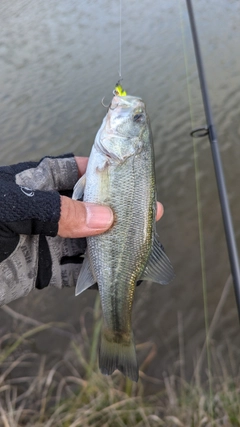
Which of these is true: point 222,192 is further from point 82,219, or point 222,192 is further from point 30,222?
point 30,222

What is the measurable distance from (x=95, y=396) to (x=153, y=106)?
4.89 m

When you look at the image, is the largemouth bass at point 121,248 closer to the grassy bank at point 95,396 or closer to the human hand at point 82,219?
the human hand at point 82,219

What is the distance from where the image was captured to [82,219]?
204cm

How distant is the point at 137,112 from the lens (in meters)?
2.46

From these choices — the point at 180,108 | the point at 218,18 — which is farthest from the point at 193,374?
the point at 218,18

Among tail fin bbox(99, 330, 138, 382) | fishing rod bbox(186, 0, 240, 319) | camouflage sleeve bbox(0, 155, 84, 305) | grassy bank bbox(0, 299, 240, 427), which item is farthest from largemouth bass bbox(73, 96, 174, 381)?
grassy bank bbox(0, 299, 240, 427)

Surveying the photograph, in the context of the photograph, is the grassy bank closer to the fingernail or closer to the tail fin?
the tail fin

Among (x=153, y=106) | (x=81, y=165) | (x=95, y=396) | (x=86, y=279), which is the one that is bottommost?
(x=95, y=396)

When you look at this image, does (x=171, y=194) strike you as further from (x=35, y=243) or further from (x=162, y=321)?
(x=35, y=243)

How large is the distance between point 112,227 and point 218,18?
8.03 metres

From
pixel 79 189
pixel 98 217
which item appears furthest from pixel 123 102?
pixel 98 217

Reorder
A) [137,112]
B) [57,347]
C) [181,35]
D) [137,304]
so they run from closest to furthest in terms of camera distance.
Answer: [137,112] < [57,347] < [137,304] < [181,35]

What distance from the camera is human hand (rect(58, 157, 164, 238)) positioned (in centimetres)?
200

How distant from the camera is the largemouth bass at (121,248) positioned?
7.09 feet
